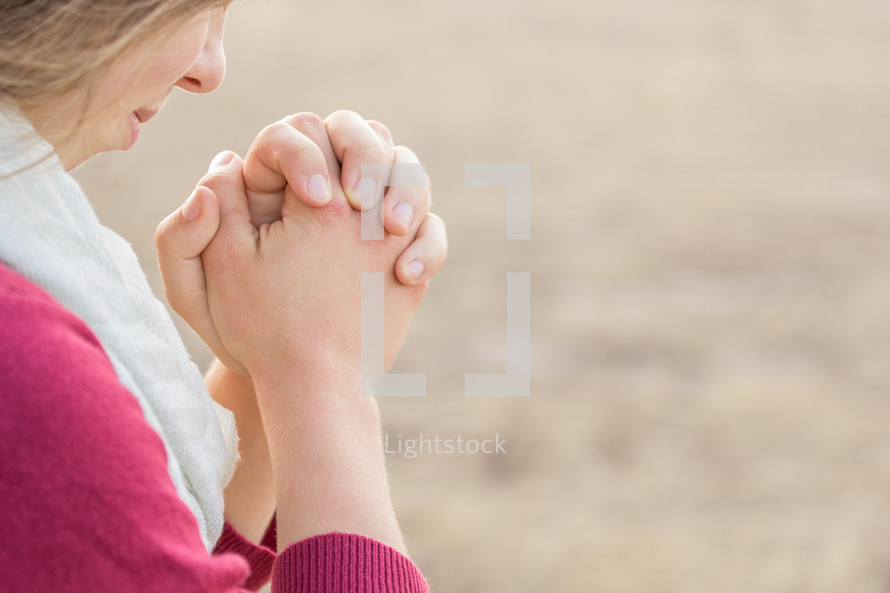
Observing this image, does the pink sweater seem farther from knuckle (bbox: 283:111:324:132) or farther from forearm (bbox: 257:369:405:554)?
knuckle (bbox: 283:111:324:132)

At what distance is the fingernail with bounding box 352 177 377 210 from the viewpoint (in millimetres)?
746

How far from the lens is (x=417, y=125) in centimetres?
429

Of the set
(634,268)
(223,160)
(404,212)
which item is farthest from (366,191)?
(634,268)

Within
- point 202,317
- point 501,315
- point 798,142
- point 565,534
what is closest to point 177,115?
point 501,315

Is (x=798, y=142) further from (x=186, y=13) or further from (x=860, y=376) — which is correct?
(x=186, y=13)

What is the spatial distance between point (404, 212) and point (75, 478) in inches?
15.9

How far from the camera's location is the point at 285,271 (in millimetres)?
698

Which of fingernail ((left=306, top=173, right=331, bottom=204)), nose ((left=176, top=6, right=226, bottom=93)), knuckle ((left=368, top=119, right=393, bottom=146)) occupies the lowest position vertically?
fingernail ((left=306, top=173, right=331, bottom=204))

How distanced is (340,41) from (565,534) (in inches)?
157

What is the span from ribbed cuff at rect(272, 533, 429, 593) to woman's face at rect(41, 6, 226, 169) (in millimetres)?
270
